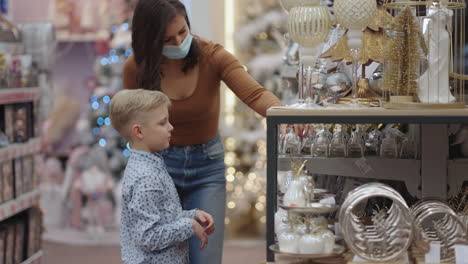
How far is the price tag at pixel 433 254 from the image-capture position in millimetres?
2338

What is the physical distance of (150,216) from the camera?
2496 mm

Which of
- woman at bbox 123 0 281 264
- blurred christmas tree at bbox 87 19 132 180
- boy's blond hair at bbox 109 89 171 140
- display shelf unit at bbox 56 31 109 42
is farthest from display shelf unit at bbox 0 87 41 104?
display shelf unit at bbox 56 31 109 42

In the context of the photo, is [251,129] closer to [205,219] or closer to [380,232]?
[205,219]

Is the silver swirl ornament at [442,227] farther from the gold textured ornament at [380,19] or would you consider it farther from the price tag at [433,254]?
the gold textured ornament at [380,19]

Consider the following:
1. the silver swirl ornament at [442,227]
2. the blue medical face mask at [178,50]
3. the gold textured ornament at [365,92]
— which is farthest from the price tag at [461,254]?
the blue medical face mask at [178,50]

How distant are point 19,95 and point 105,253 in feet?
7.41

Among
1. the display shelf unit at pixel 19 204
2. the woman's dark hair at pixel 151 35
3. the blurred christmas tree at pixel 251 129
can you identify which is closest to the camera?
the woman's dark hair at pixel 151 35

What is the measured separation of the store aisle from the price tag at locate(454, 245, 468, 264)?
3.43 meters

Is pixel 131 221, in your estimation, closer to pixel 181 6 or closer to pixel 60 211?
pixel 181 6

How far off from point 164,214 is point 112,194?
4.23 meters

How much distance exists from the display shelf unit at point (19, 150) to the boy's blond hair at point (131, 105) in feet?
5.26

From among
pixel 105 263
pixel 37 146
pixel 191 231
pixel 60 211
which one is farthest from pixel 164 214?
pixel 60 211

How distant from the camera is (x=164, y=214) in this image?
2.57m

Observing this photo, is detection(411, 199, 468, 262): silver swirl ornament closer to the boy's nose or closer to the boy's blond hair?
the boy's blond hair
